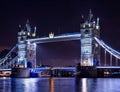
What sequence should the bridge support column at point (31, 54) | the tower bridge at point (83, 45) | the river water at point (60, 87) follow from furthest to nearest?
the bridge support column at point (31, 54), the tower bridge at point (83, 45), the river water at point (60, 87)

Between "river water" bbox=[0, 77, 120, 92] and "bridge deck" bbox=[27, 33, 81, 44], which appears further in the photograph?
"bridge deck" bbox=[27, 33, 81, 44]

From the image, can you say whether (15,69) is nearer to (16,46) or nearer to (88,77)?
(16,46)

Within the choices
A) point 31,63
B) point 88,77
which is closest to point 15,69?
point 31,63

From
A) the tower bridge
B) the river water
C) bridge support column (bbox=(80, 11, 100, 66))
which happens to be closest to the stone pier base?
the tower bridge

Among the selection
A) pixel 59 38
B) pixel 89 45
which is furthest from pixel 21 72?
pixel 89 45

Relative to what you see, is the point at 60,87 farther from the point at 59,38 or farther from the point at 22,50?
the point at 22,50

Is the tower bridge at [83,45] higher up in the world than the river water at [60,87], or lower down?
higher up

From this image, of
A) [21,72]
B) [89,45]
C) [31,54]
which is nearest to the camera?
[89,45]

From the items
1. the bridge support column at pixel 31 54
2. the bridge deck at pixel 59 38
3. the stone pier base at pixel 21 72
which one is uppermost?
the bridge deck at pixel 59 38

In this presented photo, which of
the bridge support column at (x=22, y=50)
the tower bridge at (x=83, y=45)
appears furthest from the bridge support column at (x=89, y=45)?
the bridge support column at (x=22, y=50)

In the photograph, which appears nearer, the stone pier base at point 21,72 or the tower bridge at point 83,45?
the tower bridge at point 83,45

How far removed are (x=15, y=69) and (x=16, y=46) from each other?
345 inches

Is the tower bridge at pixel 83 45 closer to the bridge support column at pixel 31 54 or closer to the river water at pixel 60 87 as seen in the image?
the bridge support column at pixel 31 54

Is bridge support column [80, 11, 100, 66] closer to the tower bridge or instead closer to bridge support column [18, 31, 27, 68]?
the tower bridge
